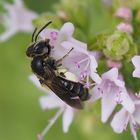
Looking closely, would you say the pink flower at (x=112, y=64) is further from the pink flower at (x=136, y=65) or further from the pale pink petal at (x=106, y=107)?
the pink flower at (x=136, y=65)

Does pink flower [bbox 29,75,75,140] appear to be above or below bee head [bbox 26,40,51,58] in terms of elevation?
below

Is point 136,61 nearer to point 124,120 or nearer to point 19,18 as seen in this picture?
point 124,120

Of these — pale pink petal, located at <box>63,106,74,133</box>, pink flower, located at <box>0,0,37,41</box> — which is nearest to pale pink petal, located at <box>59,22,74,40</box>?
pale pink petal, located at <box>63,106,74,133</box>

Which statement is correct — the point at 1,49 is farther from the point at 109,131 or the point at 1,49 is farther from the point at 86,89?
the point at 86,89

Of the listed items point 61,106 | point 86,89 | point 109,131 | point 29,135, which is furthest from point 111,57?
point 29,135

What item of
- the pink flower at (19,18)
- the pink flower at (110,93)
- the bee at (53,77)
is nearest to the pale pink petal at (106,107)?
the pink flower at (110,93)

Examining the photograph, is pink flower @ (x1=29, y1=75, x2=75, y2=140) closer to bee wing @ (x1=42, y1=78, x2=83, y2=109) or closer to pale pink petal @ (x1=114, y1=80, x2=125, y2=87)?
bee wing @ (x1=42, y1=78, x2=83, y2=109)
